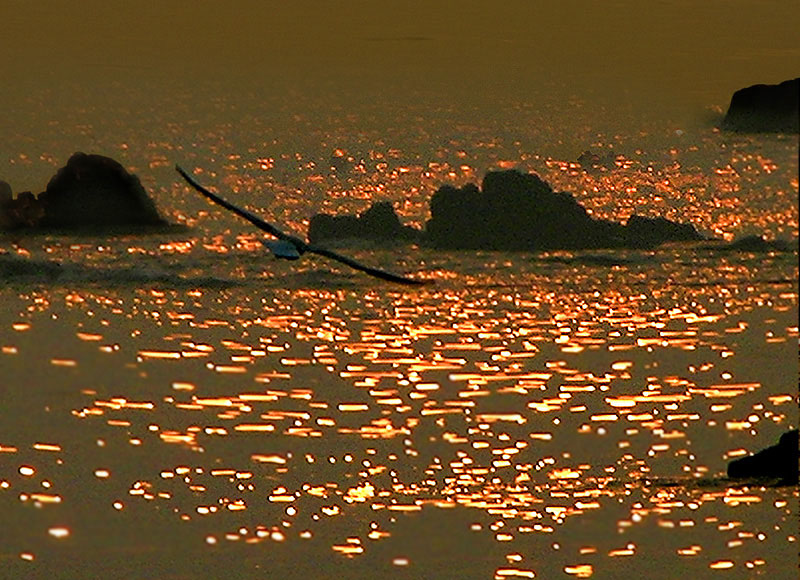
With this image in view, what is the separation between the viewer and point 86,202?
463ft

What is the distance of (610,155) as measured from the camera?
152125mm

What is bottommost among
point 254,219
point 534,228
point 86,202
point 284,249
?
point 534,228

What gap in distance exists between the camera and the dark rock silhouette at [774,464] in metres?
54.4

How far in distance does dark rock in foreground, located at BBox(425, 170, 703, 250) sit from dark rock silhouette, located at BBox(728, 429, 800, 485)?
226 feet

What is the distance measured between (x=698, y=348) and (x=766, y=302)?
48.6 ft

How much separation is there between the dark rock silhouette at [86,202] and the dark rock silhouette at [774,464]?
81990 mm

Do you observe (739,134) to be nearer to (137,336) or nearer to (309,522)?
(137,336)

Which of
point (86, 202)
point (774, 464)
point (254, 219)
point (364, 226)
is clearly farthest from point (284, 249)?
point (86, 202)

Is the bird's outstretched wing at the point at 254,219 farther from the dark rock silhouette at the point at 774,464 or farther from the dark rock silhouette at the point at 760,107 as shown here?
the dark rock silhouette at the point at 760,107

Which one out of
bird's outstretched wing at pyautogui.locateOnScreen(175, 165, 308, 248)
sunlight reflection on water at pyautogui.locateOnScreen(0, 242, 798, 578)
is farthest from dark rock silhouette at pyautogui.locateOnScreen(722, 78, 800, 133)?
bird's outstretched wing at pyautogui.locateOnScreen(175, 165, 308, 248)

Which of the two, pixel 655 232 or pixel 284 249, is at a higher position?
pixel 284 249

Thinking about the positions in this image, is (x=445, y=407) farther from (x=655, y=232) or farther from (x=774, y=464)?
(x=655, y=232)

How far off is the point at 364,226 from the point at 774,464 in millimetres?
79583

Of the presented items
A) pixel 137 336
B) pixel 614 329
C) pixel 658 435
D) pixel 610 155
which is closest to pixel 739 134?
pixel 610 155
